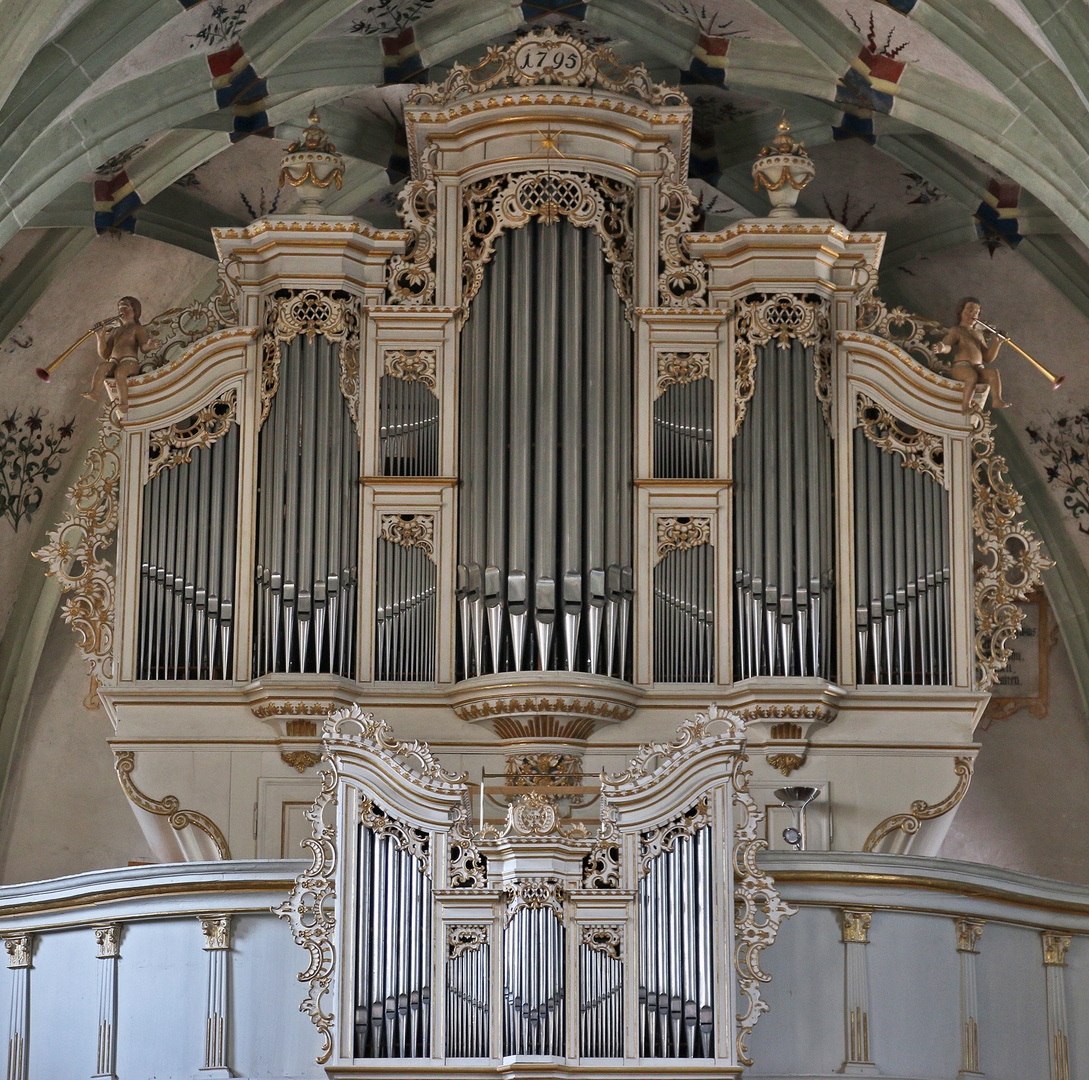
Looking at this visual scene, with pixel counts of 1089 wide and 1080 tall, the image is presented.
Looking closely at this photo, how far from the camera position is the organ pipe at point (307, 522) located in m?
14.7

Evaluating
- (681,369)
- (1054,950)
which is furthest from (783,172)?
(1054,950)

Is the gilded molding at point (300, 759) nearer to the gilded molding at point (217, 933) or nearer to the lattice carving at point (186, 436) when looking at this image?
the gilded molding at point (217, 933)

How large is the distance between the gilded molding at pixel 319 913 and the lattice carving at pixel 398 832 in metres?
0.20

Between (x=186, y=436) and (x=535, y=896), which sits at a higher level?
(x=186, y=436)

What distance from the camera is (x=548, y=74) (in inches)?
615

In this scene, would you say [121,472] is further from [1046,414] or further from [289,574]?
[1046,414]

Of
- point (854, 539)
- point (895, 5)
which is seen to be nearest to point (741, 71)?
point (895, 5)

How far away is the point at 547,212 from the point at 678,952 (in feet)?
17.7

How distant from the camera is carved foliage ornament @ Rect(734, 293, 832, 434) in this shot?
15.3 metres

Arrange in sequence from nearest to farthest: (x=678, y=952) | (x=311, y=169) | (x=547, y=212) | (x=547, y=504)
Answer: (x=678, y=952) < (x=547, y=504) < (x=547, y=212) < (x=311, y=169)

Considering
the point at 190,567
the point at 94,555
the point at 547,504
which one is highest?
the point at 547,504

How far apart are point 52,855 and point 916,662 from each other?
6.82 m

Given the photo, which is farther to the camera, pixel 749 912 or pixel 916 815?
pixel 916 815

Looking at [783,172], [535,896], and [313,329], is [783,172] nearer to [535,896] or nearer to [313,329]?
[313,329]
